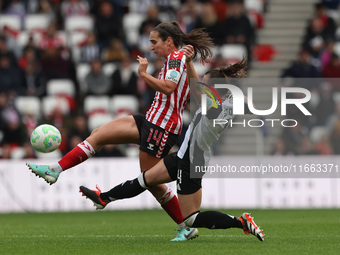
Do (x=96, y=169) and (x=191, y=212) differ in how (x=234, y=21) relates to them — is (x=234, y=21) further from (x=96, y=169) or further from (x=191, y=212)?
(x=191, y=212)

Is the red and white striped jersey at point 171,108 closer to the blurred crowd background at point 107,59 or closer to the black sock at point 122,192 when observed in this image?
the black sock at point 122,192

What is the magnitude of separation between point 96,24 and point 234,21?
322 cm

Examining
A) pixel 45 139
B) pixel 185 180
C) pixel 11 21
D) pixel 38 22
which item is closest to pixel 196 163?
pixel 185 180

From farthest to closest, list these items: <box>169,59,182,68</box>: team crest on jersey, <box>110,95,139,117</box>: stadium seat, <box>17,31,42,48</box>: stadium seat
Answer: <box>17,31,42,48</box>: stadium seat, <box>110,95,139,117</box>: stadium seat, <box>169,59,182,68</box>: team crest on jersey

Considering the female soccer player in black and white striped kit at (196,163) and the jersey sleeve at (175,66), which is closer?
the female soccer player in black and white striped kit at (196,163)

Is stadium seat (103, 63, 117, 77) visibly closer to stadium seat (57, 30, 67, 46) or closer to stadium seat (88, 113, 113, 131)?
stadium seat (88, 113, 113, 131)

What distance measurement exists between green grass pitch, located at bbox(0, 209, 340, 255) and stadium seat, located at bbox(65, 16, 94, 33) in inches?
252

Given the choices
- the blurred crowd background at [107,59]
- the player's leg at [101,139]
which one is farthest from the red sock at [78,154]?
the blurred crowd background at [107,59]

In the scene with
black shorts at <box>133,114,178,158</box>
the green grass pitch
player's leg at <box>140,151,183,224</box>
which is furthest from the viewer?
player's leg at <box>140,151,183,224</box>

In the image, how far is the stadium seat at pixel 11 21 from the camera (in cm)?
1955

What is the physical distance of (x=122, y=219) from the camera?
516 inches

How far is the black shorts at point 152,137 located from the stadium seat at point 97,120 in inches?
308

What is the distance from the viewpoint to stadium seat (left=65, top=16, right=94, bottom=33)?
19250 mm

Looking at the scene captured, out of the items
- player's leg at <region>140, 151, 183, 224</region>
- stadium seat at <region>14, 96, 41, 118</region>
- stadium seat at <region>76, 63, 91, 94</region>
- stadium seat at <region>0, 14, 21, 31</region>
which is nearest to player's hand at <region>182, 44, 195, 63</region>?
player's leg at <region>140, 151, 183, 224</region>
